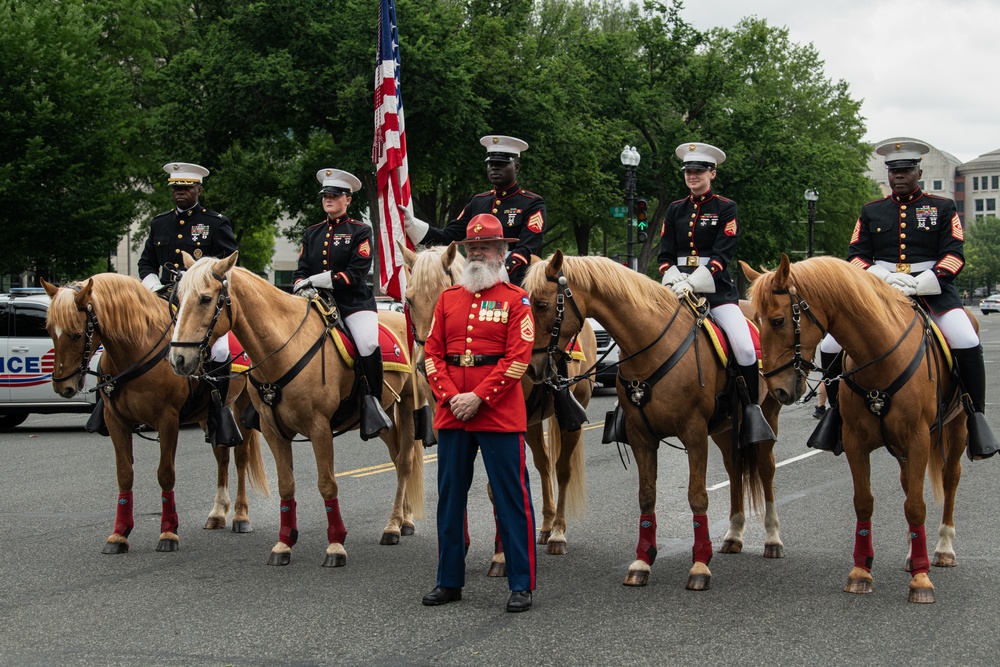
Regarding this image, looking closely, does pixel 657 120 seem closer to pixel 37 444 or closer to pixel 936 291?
pixel 37 444

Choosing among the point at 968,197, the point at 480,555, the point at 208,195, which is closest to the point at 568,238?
the point at 208,195

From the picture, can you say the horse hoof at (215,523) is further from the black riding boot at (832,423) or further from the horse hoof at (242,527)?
the black riding boot at (832,423)

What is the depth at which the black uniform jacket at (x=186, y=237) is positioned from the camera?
9.58m

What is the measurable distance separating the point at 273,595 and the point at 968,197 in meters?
176

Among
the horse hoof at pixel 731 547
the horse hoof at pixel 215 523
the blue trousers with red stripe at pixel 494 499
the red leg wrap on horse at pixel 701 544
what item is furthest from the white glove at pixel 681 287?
the horse hoof at pixel 215 523

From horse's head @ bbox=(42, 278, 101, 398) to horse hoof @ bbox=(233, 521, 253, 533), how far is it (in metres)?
1.68

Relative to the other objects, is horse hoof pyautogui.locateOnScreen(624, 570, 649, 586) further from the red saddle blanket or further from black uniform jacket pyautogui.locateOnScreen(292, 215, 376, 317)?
black uniform jacket pyautogui.locateOnScreen(292, 215, 376, 317)

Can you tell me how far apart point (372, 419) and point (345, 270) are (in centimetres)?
134

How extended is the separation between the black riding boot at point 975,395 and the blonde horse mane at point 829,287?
2.95 ft

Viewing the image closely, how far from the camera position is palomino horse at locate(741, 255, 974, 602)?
6652 millimetres

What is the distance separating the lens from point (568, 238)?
54.4 m

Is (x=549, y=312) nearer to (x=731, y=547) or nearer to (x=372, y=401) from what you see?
(x=372, y=401)

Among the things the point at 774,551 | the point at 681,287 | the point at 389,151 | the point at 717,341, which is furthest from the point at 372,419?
the point at 389,151

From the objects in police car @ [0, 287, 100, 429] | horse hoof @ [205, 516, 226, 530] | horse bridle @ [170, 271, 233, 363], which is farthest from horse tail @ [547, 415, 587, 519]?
police car @ [0, 287, 100, 429]
